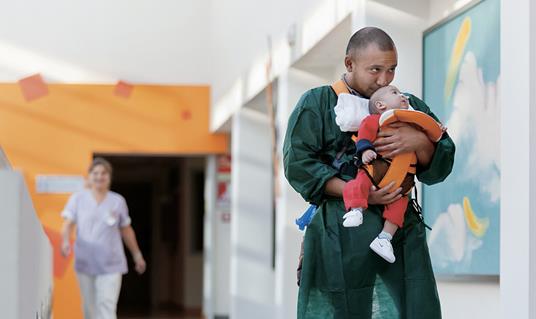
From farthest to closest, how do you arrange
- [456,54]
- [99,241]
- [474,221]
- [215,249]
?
1. [215,249]
2. [99,241]
3. [456,54]
4. [474,221]

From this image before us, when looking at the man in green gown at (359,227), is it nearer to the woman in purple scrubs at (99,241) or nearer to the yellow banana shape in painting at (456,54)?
the yellow banana shape in painting at (456,54)

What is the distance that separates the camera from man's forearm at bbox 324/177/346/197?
3.00 meters

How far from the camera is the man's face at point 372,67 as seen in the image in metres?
2.97

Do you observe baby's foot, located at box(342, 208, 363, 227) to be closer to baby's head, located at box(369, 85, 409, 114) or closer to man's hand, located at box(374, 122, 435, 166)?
man's hand, located at box(374, 122, 435, 166)

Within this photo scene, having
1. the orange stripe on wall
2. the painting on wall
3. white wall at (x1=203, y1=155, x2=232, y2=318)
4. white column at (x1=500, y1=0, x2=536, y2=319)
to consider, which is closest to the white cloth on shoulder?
white column at (x1=500, y1=0, x2=536, y2=319)

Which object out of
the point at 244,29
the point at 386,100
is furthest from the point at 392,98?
the point at 244,29

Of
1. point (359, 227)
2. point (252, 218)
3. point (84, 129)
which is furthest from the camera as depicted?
point (84, 129)

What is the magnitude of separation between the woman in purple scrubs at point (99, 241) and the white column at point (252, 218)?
255 cm

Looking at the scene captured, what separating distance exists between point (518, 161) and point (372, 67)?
71 centimetres

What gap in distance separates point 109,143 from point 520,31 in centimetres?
1092

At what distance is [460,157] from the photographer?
5.43 m

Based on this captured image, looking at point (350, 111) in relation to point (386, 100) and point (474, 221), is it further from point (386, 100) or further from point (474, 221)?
→ point (474, 221)

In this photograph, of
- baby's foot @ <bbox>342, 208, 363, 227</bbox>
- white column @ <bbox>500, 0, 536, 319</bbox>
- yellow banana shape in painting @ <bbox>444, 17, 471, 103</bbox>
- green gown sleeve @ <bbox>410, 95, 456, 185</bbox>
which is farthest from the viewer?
yellow banana shape in painting @ <bbox>444, 17, 471, 103</bbox>

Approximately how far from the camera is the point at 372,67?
118 inches
